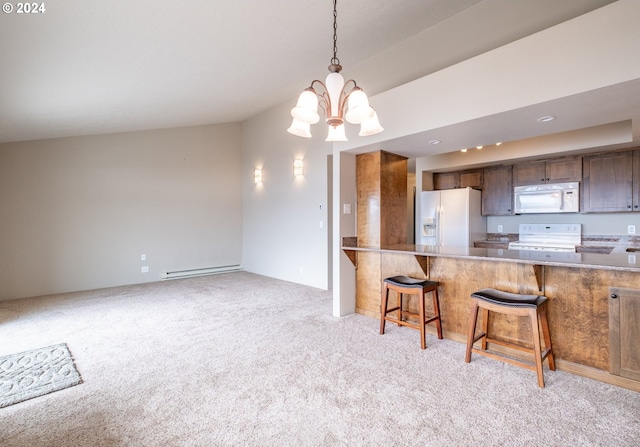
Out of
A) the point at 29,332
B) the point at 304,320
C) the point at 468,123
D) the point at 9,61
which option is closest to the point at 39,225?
the point at 29,332

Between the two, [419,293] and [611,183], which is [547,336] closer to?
[419,293]

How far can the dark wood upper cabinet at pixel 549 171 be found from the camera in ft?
13.2

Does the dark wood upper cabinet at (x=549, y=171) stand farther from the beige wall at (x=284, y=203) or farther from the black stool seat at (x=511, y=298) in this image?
the beige wall at (x=284, y=203)

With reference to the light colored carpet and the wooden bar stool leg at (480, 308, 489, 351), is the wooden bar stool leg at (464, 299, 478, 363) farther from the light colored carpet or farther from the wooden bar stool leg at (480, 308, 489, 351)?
the wooden bar stool leg at (480, 308, 489, 351)

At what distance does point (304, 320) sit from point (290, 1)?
3.17 metres

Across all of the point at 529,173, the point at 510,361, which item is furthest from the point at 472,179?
the point at 510,361

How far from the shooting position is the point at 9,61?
2.38m

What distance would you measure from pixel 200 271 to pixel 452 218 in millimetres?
4913

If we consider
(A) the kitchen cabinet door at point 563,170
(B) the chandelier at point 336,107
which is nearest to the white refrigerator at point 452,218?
(A) the kitchen cabinet door at point 563,170

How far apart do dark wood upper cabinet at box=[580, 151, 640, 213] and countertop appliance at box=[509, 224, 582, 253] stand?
14.8 inches

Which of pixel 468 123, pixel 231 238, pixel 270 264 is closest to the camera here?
pixel 468 123

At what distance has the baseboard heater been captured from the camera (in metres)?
5.96

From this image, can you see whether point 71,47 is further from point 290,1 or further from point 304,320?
point 304,320

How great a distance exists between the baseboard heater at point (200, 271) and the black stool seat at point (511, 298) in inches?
212
